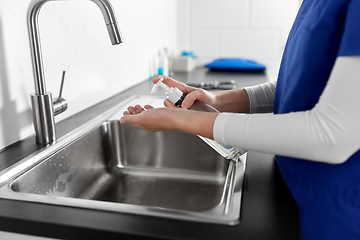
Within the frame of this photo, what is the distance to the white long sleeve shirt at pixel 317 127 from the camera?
430 mm

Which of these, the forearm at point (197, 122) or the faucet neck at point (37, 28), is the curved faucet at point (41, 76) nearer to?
the faucet neck at point (37, 28)

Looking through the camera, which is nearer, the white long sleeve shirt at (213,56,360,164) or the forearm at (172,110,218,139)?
the white long sleeve shirt at (213,56,360,164)

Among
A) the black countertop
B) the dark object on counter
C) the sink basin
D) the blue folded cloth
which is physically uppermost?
the blue folded cloth

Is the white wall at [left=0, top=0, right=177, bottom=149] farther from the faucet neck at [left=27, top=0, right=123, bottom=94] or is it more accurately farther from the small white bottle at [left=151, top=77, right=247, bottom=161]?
the small white bottle at [left=151, top=77, right=247, bottom=161]

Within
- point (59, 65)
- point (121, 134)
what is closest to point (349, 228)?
point (121, 134)

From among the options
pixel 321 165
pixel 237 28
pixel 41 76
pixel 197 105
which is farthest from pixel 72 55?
pixel 237 28

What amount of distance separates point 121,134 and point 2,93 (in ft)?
1.29

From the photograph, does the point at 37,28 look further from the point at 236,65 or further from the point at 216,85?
the point at 236,65

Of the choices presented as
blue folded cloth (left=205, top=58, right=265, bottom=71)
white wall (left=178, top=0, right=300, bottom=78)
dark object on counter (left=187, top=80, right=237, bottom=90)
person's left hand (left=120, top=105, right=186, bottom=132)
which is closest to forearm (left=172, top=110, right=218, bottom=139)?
person's left hand (left=120, top=105, right=186, bottom=132)

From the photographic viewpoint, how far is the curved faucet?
769 millimetres

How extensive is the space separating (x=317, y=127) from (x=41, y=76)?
2.13 ft

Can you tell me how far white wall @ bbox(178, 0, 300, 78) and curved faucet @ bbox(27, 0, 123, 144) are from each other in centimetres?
209

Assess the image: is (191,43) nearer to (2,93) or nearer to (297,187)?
(2,93)

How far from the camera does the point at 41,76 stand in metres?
0.81
